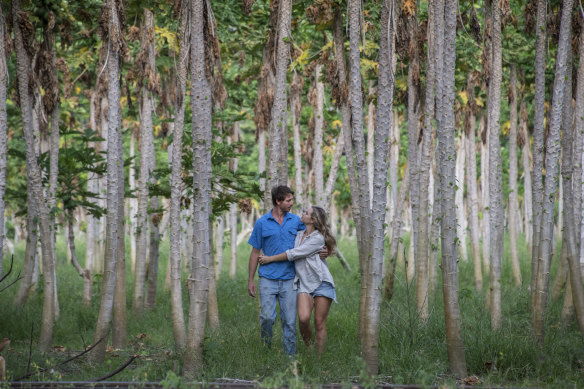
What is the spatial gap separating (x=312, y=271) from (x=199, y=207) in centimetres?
160

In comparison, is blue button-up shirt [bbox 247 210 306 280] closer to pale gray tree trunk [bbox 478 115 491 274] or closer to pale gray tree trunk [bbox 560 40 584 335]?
pale gray tree trunk [bbox 560 40 584 335]

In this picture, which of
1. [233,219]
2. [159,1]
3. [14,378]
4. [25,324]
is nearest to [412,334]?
[14,378]

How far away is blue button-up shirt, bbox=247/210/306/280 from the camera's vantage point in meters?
7.98

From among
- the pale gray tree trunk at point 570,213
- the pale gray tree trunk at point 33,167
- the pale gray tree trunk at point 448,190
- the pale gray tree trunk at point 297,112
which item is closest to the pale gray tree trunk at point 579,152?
the pale gray tree trunk at point 570,213

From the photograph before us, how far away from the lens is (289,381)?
6.14 meters

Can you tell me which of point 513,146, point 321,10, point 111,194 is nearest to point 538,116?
point 321,10

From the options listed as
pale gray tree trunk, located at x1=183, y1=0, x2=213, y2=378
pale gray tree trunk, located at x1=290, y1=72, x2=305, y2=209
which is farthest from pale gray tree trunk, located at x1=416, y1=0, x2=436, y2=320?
pale gray tree trunk, located at x1=290, y1=72, x2=305, y2=209

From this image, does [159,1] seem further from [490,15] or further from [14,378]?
[14,378]

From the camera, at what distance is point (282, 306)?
795 cm

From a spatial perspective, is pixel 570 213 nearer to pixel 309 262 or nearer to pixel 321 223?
pixel 321 223

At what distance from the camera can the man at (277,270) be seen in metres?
7.91

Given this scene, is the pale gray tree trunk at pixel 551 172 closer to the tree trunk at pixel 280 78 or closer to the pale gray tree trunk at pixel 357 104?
the pale gray tree trunk at pixel 357 104

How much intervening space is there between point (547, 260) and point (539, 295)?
0.49 meters

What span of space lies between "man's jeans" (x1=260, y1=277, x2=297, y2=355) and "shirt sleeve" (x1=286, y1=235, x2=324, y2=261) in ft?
1.24
